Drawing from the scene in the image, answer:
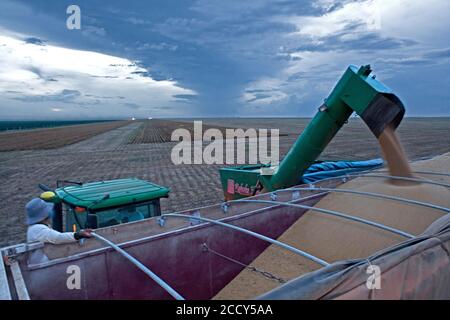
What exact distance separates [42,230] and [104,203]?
0.81 m

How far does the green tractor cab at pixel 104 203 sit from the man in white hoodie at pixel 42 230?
457 millimetres

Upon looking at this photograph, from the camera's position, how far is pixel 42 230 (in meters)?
3.12

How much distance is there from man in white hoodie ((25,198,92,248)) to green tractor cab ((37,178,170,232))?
46 centimetres

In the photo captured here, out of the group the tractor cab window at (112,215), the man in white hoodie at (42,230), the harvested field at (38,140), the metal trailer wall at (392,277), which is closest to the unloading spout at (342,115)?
the metal trailer wall at (392,277)

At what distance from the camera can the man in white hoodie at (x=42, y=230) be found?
3066 mm

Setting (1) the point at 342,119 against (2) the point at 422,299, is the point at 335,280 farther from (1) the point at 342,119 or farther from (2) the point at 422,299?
(1) the point at 342,119

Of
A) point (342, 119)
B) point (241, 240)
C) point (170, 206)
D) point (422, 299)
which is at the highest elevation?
point (342, 119)

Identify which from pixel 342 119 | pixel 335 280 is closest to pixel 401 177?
pixel 342 119

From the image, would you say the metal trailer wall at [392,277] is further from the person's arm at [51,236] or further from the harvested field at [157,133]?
the harvested field at [157,133]

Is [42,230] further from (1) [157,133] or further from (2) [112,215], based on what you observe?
(1) [157,133]

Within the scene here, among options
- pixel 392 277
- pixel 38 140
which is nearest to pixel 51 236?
pixel 392 277
